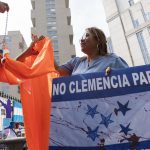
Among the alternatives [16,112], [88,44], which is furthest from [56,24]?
[88,44]

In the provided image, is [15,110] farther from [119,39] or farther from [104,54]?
[119,39]

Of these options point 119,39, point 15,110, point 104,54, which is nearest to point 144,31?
point 119,39

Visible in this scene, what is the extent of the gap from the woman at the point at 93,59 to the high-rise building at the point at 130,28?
28769 mm

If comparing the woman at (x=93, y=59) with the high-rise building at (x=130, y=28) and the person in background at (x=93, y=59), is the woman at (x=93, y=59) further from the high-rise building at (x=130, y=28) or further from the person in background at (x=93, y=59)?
the high-rise building at (x=130, y=28)

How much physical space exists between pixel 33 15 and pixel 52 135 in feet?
95.8

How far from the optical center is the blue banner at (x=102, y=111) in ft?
5.62

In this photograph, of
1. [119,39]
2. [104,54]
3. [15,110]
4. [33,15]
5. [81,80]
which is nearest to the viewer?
[81,80]

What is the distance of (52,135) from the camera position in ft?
5.93

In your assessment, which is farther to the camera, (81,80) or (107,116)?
(81,80)

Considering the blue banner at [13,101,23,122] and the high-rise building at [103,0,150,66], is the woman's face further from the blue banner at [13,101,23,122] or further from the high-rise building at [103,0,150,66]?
the high-rise building at [103,0,150,66]

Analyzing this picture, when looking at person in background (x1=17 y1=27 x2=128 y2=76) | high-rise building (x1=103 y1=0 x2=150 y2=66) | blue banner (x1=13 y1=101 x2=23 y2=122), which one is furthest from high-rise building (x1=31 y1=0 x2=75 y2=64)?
person in background (x1=17 y1=27 x2=128 y2=76)

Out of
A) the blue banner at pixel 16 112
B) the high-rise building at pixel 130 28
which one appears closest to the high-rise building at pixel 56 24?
the high-rise building at pixel 130 28

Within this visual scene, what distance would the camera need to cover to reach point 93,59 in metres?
1.99

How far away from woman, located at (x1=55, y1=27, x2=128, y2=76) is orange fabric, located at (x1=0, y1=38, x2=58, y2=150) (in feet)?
0.49
